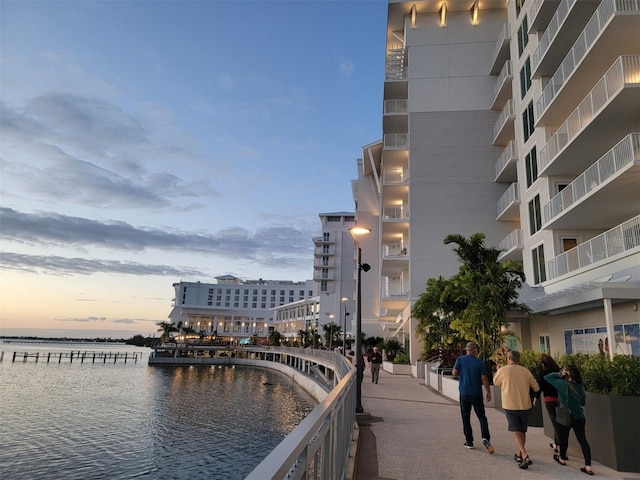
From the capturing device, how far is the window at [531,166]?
898 inches

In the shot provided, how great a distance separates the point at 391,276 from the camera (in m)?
41.9

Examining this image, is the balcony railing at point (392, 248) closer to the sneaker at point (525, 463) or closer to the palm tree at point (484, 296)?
the palm tree at point (484, 296)

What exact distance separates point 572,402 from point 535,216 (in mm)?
18131

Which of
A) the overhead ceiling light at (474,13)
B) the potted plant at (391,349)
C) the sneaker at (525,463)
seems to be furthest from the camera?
the potted plant at (391,349)

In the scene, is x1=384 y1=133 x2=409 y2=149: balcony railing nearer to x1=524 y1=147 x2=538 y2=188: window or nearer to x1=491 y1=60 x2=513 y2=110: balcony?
x1=491 y1=60 x2=513 y2=110: balcony

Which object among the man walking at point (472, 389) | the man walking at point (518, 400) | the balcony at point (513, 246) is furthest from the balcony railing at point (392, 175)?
the man walking at point (518, 400)

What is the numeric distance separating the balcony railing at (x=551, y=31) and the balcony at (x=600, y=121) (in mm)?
3958

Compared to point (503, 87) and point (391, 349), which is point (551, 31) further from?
point (391, 349)

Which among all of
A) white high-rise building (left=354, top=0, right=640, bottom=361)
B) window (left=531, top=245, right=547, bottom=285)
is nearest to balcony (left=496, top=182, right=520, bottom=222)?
white high-rise building (left=354, top=0, right=640, bottom=361)

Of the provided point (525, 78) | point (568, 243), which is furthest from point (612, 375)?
point (525, 78)

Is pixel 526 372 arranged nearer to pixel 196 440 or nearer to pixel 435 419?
pixel 435 419

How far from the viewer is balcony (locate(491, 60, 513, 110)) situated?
1166 inches

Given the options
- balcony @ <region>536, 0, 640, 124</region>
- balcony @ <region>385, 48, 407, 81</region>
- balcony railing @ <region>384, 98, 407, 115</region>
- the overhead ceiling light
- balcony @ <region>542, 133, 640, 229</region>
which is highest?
the overhead ceiling light

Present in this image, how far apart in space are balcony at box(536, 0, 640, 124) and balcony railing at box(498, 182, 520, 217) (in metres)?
7.01
